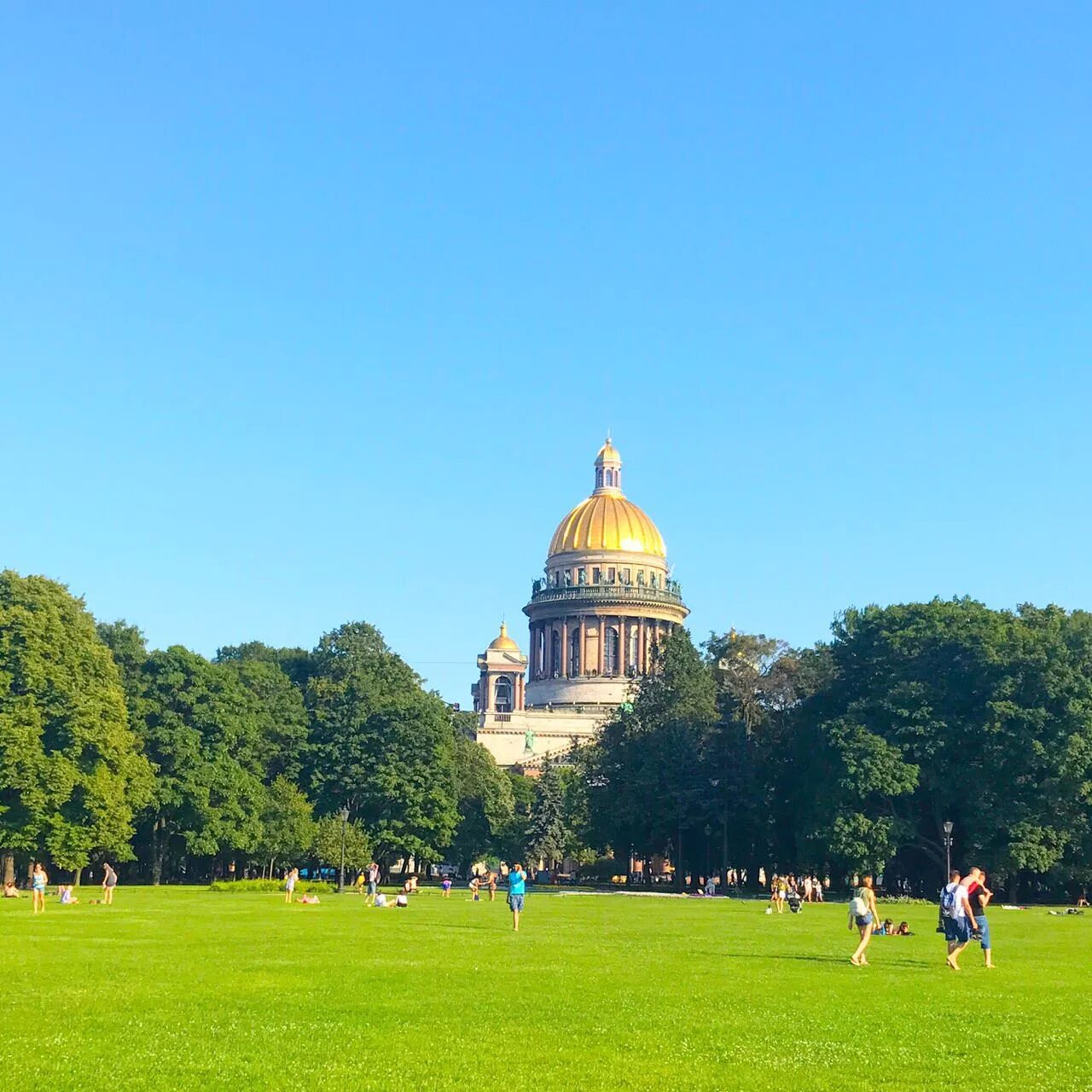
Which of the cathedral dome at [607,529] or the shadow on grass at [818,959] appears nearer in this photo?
the shadow on grass at [818,959]

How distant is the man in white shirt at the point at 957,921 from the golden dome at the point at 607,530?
13161 centimetres

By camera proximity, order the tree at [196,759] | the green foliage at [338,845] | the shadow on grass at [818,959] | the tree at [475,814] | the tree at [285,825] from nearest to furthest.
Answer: the shadow on grass at [818,959] < the tree at [196,759] < the tree at [285,825] < the green foliage at [338,845] < the tree at [475,814]

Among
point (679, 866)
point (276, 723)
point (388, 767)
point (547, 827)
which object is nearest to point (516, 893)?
point (679, 866)

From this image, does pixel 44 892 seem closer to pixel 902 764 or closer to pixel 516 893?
pixel 516 893

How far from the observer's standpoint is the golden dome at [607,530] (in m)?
158

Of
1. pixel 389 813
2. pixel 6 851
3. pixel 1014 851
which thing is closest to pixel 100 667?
pixel 6 851

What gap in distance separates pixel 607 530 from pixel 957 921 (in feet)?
439

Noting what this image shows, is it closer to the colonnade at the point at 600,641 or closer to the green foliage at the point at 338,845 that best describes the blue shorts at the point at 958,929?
the green foliage at the point at 338,845

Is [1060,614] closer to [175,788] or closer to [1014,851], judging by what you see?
[1014,851]

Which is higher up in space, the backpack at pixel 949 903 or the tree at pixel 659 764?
the tree at pixel 659 764

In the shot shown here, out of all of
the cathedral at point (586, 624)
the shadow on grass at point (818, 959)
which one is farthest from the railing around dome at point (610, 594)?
the shadow on grass at point (818, 959)

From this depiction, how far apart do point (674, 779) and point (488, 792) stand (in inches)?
1076

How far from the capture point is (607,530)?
158250 millimetres

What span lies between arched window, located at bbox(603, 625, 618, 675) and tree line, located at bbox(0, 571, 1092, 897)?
4919 cm
